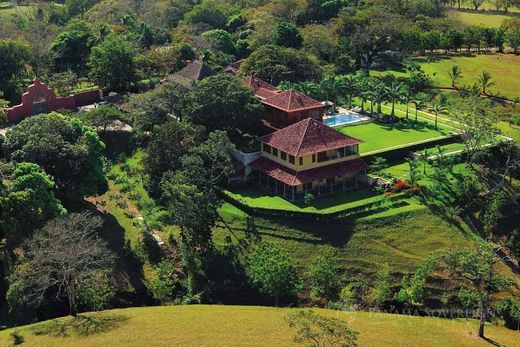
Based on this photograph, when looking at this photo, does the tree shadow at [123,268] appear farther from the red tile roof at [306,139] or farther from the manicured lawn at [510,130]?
the manicured lawn at [510,130]

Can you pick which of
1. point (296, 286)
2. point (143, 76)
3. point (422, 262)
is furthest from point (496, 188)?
point (143, 76)

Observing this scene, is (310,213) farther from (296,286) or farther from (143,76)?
(143,76)

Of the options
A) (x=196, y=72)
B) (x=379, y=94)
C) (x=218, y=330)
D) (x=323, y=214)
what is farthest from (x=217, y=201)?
(x=379, y=94)

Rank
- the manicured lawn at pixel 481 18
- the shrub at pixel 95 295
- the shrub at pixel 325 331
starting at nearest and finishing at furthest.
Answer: the shrub at pixel 325 331, the shrub at pixel 95 295, the manicured lawn at pixel 481 18

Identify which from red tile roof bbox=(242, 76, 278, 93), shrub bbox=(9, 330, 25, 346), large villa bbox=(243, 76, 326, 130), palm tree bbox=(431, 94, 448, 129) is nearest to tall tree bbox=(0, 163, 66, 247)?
shrub bbox=(9, 330, 25, 346)

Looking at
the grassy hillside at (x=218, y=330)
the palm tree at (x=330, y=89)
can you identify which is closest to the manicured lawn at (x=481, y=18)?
the palm tree at (x=330, y=89)

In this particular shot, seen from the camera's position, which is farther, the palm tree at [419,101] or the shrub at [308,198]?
the palm tree at [419,101]

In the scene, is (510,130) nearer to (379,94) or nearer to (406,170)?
(379,94)
